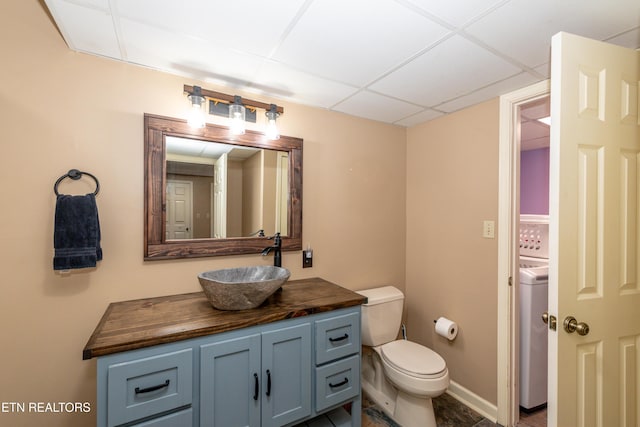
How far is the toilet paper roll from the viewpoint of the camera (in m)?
2.03

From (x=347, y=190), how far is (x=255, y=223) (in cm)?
80

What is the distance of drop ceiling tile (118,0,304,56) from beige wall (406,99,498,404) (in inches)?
60.5

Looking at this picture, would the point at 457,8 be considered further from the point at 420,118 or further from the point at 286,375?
the point at 286,375

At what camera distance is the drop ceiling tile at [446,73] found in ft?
4.49

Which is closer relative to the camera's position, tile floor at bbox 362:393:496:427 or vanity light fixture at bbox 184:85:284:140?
vanity light fixture at bbox 184:85:284:140

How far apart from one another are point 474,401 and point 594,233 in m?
1.52

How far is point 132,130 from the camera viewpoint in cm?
151

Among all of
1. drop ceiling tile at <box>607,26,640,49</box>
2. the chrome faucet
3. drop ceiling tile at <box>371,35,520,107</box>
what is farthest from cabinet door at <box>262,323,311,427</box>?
drop ceiling tile at <box>607,26,640,49</box>

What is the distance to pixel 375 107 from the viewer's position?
2082mm

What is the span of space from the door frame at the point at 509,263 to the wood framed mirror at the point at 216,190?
138 centimetres

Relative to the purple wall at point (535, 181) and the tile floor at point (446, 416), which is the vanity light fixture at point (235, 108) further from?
the purple wall at point (535, 181)

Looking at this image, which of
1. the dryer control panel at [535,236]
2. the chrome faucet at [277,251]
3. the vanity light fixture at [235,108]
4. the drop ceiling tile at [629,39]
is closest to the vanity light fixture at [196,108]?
the vanity light fixture at [235,108]

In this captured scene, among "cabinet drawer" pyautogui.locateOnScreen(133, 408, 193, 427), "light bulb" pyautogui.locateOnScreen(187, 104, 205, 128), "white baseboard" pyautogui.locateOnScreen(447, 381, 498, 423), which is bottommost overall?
"white baseboard" pyautogui.locateOnScreen(447, 381, 498, 423)

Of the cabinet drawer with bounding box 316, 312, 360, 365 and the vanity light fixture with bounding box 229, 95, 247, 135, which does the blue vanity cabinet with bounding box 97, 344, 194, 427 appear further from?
the vanity light fixture with bounding box 229, 95, 247, 135
